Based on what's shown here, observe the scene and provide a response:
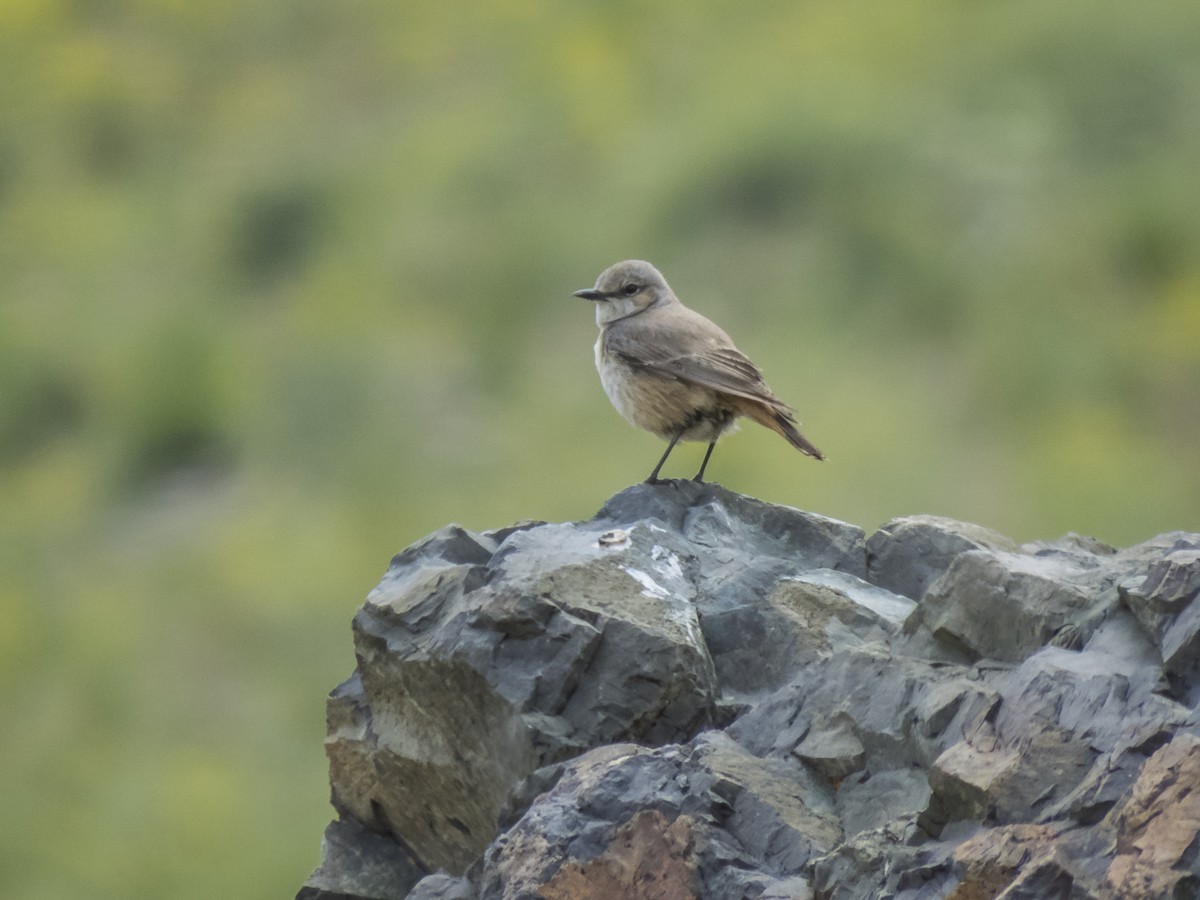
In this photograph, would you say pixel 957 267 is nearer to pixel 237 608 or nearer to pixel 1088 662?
pixel 237 608

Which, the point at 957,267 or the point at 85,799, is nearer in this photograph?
the point at 85,799

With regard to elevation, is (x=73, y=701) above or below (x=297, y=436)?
below

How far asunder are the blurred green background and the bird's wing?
9448 millimetres

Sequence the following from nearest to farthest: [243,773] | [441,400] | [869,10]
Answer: [243,773] → [441,400] → [869,10]

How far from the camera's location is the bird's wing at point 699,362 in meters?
8.76

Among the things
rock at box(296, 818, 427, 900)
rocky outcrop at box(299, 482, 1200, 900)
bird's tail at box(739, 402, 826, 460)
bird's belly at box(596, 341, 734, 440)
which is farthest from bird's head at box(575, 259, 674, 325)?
rock at box(296, 818, 427, 900)

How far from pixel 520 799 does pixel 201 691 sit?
15695mm

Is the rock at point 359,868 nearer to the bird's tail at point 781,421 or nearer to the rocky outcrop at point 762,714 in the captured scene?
the rocky outcrop at point 762,714

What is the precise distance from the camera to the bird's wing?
28.7 feet

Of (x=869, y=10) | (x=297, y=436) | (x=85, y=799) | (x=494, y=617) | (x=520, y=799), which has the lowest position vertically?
(x=85, y=799)

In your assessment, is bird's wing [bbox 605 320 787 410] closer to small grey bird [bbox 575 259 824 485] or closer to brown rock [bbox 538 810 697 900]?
small grey bird [bbox 575 259 824 485]

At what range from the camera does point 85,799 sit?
2053 centimetres

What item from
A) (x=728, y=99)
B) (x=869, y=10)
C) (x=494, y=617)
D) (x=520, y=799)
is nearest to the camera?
(x=520, y=799)

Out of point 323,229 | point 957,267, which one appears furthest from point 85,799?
point 957,267
